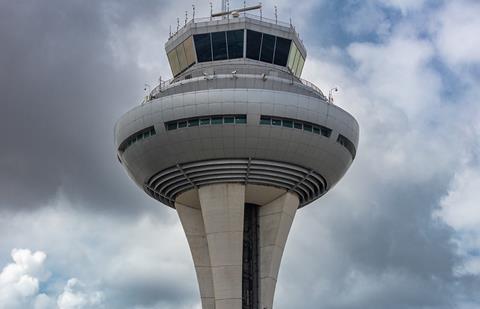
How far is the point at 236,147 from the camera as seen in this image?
52.1 metres

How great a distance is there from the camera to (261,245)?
188ft

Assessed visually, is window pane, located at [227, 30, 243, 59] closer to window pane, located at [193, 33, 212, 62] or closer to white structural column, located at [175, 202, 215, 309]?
window pane, located at [193, 33, 212, 62]

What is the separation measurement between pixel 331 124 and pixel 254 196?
27.7 ft

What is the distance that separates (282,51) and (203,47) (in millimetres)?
6668

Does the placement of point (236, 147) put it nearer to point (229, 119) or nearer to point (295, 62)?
point (229, 119)

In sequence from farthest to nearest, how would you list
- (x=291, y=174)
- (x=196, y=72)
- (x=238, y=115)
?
(x=196, y=72)
(x=291, y=174)
(x=238, y=115)

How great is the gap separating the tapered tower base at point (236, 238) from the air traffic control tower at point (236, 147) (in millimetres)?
78

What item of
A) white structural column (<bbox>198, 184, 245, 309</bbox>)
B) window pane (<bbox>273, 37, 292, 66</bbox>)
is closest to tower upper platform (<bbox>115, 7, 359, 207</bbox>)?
window pane (<bbox>273, 37, 292, 66</bbox>)

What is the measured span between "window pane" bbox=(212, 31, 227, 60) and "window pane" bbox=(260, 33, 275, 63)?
3.16 meters

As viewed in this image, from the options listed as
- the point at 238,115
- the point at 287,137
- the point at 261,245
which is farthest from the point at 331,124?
the point at 261,245

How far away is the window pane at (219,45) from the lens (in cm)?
5872

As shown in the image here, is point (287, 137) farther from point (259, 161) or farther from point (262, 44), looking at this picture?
point (262, 44)

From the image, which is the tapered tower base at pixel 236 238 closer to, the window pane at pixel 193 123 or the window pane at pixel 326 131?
the window pane at pixel 193 123

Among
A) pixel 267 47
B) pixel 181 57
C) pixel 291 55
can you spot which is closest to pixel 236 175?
pixel 267 47
